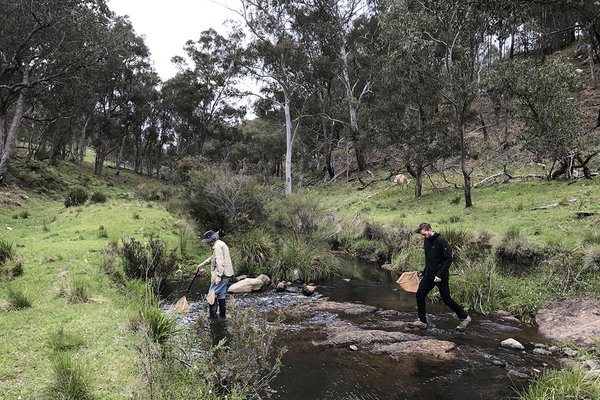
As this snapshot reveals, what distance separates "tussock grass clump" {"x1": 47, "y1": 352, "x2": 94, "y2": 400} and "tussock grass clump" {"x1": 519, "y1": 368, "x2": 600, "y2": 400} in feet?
17.7

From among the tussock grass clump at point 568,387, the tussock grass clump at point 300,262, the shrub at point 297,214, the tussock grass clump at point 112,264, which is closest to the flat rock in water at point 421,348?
the tussock grass clump at point 568,387

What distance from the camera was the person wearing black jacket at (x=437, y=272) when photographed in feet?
28.6

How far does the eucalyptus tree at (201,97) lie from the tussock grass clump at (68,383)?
37.5 metres

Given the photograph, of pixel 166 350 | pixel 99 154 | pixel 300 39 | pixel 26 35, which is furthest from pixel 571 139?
pixel 99 154

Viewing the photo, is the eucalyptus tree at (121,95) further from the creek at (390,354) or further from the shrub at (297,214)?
the creek at (390,354)

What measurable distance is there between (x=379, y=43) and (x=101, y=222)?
25.0 m

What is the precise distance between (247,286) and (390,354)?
6.16 meters

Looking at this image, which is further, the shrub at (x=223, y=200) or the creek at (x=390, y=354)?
the shrub at (x=223, y=200)

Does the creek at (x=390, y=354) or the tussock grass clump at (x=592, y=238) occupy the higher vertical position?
the tussock grass clump at (x=592, y=238)

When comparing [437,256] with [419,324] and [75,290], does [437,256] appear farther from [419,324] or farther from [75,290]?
[75,290]

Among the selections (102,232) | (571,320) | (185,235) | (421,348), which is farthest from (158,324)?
(185,235)

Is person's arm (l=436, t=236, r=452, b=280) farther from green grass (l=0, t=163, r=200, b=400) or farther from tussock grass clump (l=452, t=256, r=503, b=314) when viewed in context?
green grass (l=0, t=163, r=200, b=400)

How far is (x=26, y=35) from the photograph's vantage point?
80.5ft

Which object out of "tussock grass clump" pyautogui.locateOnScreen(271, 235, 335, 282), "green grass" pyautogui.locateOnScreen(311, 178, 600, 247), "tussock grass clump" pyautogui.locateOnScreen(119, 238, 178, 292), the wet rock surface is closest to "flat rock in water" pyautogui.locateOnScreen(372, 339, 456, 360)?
the wet rock surface
